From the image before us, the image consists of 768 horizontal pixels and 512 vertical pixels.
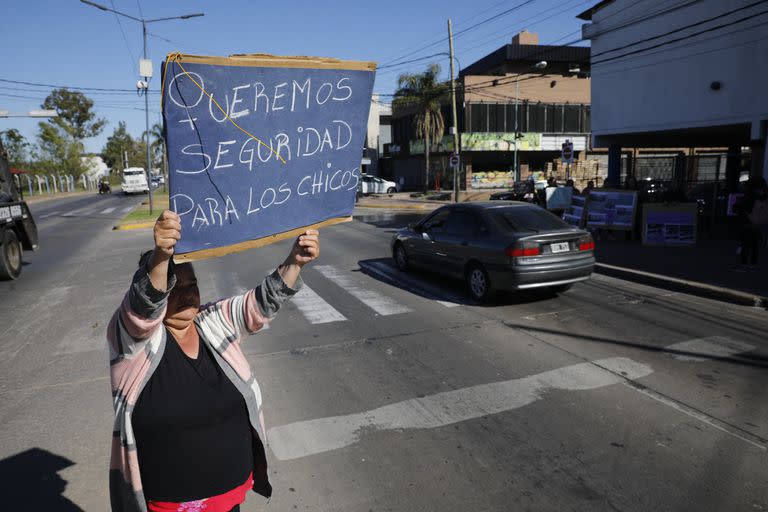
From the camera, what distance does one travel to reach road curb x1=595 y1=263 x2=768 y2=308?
8.56 meters

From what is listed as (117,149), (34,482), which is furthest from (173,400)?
(117,149)

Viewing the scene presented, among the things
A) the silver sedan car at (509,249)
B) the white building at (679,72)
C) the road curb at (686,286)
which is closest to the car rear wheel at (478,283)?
the silver sedan car at (509,249)

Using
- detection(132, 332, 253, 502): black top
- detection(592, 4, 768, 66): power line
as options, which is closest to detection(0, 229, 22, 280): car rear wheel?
detection(132, 332, 253, 502): black top

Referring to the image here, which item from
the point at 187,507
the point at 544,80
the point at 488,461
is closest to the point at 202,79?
the point at 187,507

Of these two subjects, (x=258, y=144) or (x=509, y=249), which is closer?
(x=258, y=144)

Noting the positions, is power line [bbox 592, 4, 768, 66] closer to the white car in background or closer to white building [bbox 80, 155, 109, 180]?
the white car in background

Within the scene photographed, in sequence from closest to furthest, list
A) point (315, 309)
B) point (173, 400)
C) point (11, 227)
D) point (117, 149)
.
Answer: point (173, 400) < point (315, 309) < point (11, 227) < point (117, 149)

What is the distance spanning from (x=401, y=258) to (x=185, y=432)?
31.2 ft

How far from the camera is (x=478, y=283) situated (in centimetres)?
893

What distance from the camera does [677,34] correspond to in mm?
17500

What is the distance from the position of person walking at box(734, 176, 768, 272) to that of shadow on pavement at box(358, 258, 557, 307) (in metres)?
4.37

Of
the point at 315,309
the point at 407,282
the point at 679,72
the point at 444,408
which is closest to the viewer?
the point at 444,408

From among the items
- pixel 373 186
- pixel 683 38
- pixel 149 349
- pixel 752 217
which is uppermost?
pixel 683 38

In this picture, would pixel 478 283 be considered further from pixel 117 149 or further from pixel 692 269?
pixel 117 149
